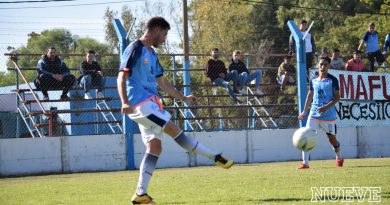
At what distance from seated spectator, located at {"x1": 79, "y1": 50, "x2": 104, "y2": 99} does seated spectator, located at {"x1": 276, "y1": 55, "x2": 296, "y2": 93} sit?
17.6ft

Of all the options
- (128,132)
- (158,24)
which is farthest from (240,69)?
(158,24)

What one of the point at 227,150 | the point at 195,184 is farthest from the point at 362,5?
the point at 195,184

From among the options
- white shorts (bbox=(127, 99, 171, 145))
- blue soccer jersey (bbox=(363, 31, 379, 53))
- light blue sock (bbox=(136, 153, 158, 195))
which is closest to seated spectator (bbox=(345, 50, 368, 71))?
blue soccer jersey (bbox=(363, 31, 379, 53))

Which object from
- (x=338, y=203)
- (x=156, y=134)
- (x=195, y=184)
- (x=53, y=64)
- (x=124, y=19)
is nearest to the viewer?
(x=338, y=203)

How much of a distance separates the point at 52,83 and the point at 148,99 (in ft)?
34.7

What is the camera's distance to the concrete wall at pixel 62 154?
59.8 ft

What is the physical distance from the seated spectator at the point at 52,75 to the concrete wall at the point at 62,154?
160 centimetres

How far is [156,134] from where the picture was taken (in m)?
9.62

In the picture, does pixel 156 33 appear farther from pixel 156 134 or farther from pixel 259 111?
pixel 259 111

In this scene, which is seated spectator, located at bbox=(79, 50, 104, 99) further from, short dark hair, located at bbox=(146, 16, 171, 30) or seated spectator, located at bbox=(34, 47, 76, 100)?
short dark hair, located at bbox=(146, 16, 171, 30)

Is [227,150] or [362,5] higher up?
[362,5]

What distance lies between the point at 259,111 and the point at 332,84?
793 cm

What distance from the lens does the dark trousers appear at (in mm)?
19578

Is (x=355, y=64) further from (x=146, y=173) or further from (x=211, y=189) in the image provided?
(x=146, y=173)
